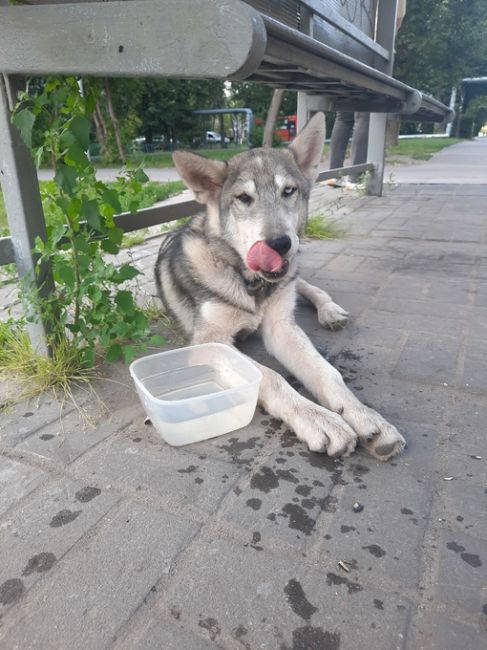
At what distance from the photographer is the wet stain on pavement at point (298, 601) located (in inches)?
47.3

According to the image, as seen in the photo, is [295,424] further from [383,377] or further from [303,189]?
[303,189]

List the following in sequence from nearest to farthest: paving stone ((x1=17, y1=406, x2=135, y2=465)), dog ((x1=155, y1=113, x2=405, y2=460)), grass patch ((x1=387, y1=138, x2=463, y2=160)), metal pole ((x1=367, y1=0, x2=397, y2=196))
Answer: paving stone ((x1=17, y1=406, x2=135, y2=465)) < dog ((x1=155, y1=113, x2=405, y2=460)) < metal pole ((x1=367, y1=0, x2=397, y2=196)) < grass patch ((x1=387, y1=138, x2=463, y2=160))

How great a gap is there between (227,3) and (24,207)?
129cm

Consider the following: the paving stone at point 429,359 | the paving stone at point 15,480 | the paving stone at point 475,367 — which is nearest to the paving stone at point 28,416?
the paving stone at point 15,480

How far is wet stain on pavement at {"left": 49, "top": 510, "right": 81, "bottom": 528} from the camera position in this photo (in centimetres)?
151

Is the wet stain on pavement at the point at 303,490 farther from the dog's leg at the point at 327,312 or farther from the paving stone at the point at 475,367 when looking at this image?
the dog's leg at the point at 327,312

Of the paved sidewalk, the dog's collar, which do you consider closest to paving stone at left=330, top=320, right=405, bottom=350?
the paved sidewalk

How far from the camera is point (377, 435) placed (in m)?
1.81

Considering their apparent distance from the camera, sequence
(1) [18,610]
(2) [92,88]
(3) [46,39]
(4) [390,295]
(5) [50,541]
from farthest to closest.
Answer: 1. (4) [390,295]
2. (2) [92,88]
3. (3) [46,39]
4. (5) [50,541]
5. (1) [18,610]

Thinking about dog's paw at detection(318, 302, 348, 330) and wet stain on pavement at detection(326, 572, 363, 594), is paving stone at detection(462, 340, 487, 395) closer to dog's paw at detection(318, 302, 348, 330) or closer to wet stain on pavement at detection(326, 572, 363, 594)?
dog's paw at detection(318, 302, 348, 330)

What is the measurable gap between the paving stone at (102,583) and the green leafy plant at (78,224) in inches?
33.2

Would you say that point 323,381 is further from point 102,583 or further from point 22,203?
point 22,203

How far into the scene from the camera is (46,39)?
1.71 metres

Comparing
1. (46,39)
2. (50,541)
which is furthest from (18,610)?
(46,39)
